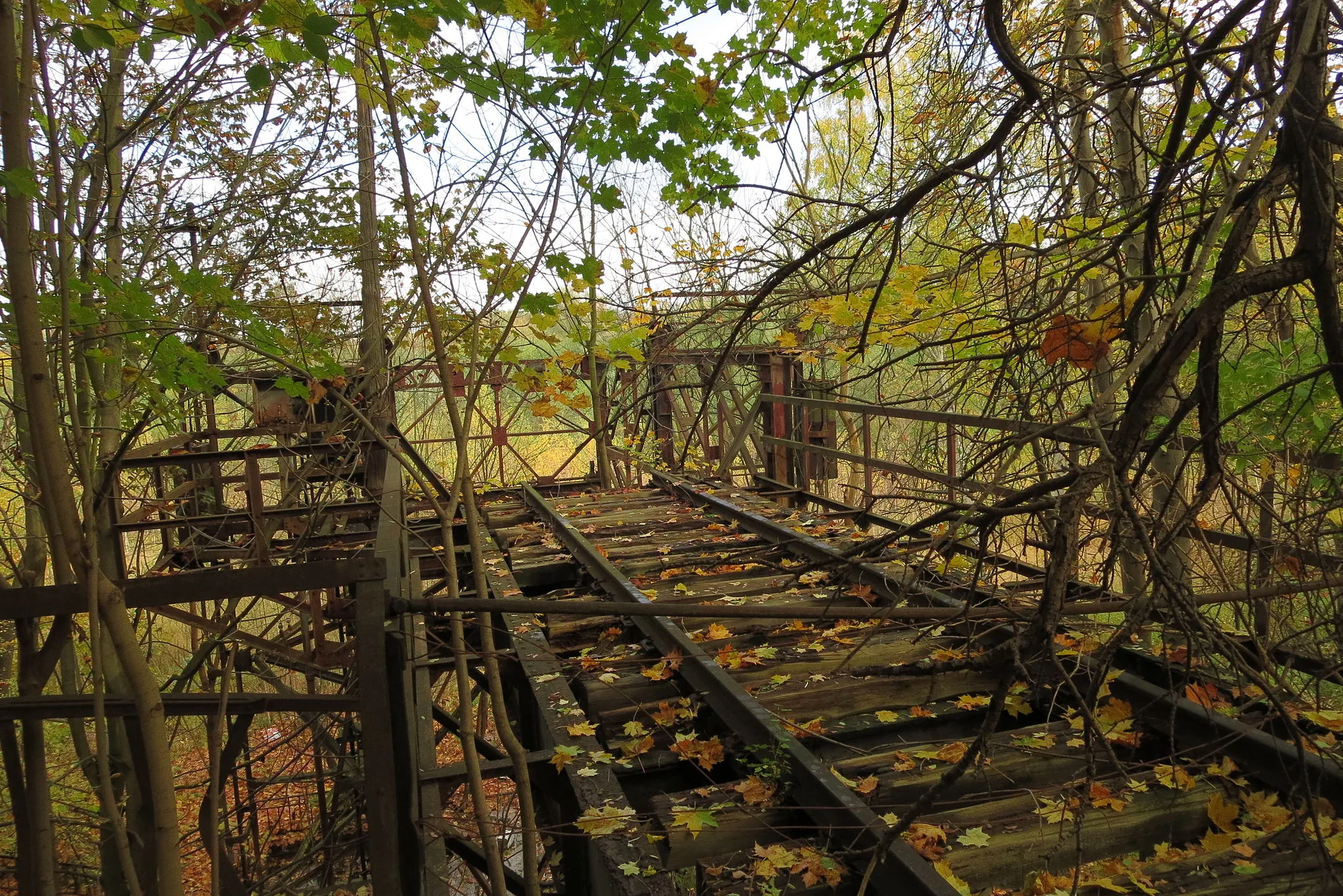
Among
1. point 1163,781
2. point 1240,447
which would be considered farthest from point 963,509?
point 1240,447

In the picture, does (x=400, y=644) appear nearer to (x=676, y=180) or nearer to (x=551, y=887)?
(x=676, y=180)

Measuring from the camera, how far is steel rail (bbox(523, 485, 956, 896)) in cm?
254

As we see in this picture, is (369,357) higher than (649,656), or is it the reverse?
(369,357)

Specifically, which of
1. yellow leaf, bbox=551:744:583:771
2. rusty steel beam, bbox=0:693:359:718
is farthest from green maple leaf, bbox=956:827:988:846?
rusty steel beam, bbox=0:693:359:718

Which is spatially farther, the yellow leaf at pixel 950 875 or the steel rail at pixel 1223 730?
the yellow leaf at pixel 950 875

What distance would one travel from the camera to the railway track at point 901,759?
2.62 meters

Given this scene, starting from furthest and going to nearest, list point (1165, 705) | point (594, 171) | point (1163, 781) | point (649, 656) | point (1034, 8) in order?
point (1034, 8), point (649, 656), point (594, 171), point (1165, 705), point (1163, 781)

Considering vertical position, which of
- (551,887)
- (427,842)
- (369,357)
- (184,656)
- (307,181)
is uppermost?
(307,181)

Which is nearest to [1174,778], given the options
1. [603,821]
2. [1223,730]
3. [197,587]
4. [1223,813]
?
[1223,813]

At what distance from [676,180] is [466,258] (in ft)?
6.28

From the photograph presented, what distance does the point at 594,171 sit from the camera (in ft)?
15.1

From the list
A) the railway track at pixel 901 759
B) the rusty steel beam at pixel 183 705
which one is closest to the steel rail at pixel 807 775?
the railway track at pixel 901 759

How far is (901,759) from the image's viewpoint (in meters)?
3.53

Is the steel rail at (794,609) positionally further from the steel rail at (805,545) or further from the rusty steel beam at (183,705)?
the rusty steel beam at (183,705)
